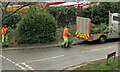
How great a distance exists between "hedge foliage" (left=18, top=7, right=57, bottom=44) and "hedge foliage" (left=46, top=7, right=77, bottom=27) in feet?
17.6

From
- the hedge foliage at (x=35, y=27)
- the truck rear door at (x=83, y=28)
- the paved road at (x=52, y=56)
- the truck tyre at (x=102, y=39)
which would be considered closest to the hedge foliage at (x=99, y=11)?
the truck rear door at (x=83, y=28)

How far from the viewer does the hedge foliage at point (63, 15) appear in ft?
72.1

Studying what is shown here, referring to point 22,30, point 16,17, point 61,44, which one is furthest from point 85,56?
point 16,17

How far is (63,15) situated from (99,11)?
14.0 feet

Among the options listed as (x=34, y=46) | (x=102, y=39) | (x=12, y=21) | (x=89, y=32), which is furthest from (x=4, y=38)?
(x=102, y=39)

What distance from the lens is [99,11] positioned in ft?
76.7

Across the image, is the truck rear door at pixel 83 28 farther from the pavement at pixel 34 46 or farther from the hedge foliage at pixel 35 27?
the hedge foliage at pixel 35 27

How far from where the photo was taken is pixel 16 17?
19.9 meters

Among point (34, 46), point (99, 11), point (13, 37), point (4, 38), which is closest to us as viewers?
point (34, 46)

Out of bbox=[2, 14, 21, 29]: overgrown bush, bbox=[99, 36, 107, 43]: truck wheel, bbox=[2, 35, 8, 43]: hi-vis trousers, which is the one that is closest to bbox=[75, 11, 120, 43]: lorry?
bbox=[99, 36, 107, 43]: truck wheel

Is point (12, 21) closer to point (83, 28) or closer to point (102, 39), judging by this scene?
point (83, 28)

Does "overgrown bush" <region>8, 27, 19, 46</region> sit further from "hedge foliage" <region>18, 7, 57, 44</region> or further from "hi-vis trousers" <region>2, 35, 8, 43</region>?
"hedge foliage" <region>18, 7, 57, 44</region>

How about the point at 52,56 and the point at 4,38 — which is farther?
the point at 4,38

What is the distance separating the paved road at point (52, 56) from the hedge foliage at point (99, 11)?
6977 mm
